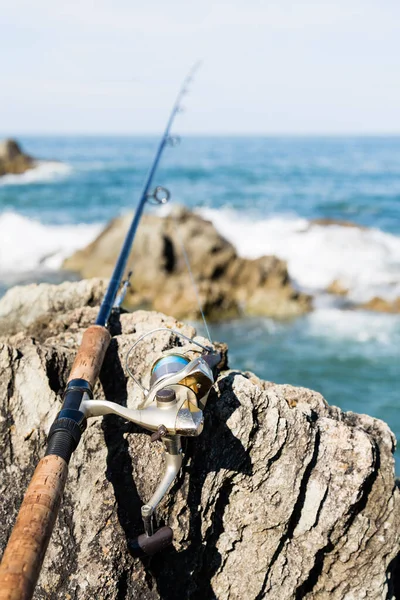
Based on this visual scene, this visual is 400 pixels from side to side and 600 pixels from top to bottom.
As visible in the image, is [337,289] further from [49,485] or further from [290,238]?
[49,485]

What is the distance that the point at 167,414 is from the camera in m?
2.26

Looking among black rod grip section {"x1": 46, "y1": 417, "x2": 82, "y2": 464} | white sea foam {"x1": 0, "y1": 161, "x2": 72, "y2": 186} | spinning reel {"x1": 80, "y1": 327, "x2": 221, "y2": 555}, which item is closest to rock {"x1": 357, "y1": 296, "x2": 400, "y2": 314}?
spinning reel {"x1": 80, "y1": 327, "x2": 221, "y2": 555}

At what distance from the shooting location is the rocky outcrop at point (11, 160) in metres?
36.2

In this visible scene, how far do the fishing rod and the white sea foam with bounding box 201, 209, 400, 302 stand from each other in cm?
1064

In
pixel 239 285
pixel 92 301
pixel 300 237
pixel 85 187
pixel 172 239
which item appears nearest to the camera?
pixel 92 301

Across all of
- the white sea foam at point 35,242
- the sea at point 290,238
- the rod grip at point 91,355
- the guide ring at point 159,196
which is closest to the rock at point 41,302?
the guide ring at point 159,196

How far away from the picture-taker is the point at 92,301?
4035 millimetres

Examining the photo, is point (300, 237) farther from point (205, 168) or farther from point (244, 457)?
point (205, 168)

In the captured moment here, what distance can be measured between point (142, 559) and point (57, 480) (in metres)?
0.68

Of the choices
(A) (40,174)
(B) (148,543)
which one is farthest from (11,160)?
(B) (148,543)

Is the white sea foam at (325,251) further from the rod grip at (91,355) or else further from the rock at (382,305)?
the rod grip at (91,355)

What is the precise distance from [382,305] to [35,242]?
10337 mm

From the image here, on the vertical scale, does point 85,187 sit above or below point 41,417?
above

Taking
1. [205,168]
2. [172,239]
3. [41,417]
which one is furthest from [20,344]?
[205,168]
